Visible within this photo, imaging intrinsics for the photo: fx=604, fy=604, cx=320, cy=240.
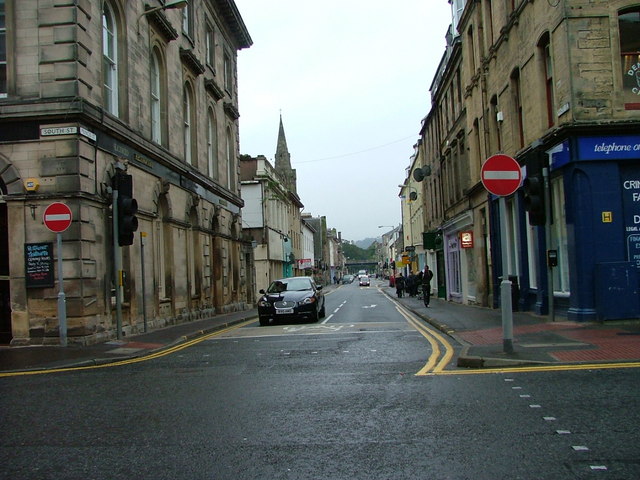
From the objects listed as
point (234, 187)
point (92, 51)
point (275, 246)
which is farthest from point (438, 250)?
point (92, 51)

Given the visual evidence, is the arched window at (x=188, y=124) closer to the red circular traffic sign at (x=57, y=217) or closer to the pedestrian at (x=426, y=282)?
the pedestrian at (x=426, y=282)

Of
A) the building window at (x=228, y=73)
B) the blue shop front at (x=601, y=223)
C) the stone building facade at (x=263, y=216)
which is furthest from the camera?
the stone building facade at (x=263, y=216)

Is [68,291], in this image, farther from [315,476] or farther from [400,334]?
[315,476]

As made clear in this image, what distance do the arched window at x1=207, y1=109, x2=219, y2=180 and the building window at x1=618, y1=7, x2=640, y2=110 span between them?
18.6 metres

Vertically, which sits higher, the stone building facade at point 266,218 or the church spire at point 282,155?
the church spire at point 282,155

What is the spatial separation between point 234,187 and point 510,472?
96.8ft

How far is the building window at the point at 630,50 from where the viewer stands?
13.8m

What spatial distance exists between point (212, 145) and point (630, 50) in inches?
764

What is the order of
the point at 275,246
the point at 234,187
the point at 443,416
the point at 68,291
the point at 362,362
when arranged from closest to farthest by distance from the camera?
1. the point at 443,416
2. the point at 362,362
3. the point at 68,291
4. the point at 234,187
5. the point at 275,246

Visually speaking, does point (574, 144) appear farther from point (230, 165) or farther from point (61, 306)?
point (230, 165)

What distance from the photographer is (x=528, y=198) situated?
12.6 metres

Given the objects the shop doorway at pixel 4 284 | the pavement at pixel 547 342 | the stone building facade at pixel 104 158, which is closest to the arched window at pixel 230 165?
the stone building facade at pixel 104 158

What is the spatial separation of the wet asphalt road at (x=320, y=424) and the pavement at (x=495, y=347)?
1017 mm

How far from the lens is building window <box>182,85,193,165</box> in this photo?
24.5m
